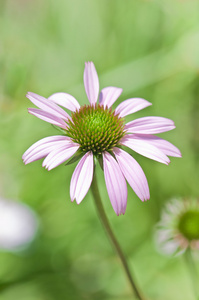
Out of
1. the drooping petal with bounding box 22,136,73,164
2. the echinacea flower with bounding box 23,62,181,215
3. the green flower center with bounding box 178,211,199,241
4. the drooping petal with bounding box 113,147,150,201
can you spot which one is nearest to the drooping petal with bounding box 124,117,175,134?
the echinacea flower with bounding box 23,62,181,215

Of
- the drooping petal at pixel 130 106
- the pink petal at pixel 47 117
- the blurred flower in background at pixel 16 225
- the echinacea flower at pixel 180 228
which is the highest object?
the pink petal at pixel 47 117

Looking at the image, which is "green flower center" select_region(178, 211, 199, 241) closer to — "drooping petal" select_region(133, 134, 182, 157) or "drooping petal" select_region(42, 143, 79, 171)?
"drooping petal" select_region(133, 134, 182, 157)

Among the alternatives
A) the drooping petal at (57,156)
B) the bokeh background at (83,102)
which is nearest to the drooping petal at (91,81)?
the drooping petal at (57,156)

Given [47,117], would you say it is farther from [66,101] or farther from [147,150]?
[147,150]

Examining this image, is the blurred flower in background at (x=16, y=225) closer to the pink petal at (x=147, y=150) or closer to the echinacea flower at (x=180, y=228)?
the echinacea flower at (x=180, y=228)

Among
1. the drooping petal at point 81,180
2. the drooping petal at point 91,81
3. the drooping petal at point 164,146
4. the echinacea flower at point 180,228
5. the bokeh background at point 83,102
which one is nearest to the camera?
the drooping petal at point 81,180

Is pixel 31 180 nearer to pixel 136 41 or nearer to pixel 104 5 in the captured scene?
pixel 136 41
